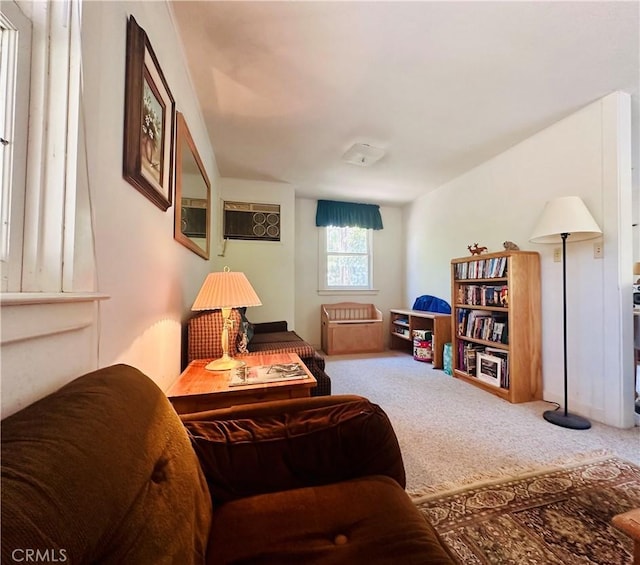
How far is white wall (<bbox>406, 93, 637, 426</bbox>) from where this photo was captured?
2053 millimetres

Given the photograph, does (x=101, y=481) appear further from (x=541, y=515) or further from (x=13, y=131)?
(x=541, y=515)

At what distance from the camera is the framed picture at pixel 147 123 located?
101 centimetres

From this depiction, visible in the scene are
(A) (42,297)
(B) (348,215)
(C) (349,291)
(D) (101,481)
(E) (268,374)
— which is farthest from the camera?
(C) (349,291)

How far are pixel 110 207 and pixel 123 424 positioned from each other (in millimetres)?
685

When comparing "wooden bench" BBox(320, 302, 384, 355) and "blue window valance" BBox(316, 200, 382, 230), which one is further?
"blue window valance" BBox(316, 200, 382, 230)

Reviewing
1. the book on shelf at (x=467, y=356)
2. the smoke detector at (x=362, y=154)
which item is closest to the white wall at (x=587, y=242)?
the book on shelf at (x=467, y=356)

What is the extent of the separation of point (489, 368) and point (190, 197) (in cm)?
297

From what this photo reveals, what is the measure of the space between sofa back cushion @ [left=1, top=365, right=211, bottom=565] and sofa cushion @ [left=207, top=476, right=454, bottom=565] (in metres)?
0.09

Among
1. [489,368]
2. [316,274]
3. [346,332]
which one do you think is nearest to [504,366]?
[489,368]

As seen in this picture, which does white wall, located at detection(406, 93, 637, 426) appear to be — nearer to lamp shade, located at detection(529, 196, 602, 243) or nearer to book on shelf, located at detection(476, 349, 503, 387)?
lamp shade, located at detection(529, 196, 602, 243)

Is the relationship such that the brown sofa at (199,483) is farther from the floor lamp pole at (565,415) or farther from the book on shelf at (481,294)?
the book on shelf at (481,294)

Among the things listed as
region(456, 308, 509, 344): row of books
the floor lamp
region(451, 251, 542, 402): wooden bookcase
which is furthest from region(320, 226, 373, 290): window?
the floor lamp

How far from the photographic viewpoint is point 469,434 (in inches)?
75.5

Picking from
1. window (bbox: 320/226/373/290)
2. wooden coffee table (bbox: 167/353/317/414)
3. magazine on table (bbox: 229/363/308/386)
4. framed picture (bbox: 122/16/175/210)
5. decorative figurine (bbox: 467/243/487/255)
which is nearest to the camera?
framed picture (bbox: 122/16/175/210)
